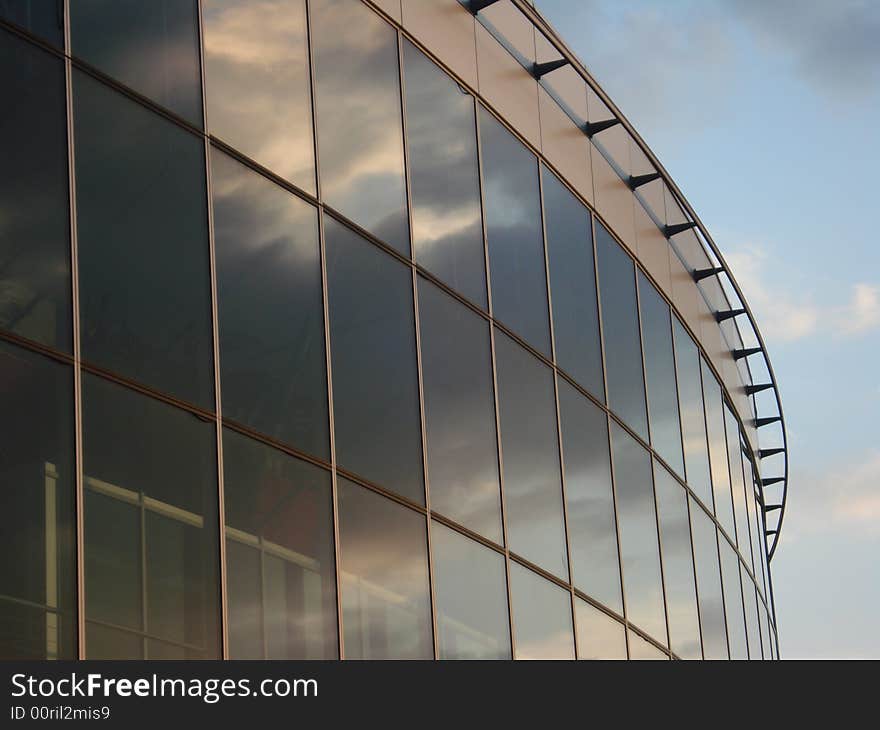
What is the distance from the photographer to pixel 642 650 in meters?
24.2

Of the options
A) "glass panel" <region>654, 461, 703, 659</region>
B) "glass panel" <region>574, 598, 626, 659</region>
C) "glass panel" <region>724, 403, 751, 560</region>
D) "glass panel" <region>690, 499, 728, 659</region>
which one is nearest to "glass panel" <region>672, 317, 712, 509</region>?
"glass panel" <region>690, 499, 728, 659</region>

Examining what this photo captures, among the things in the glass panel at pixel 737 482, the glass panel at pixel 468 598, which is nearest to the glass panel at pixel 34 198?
the glass panel at pixel 468 598

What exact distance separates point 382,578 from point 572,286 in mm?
8331

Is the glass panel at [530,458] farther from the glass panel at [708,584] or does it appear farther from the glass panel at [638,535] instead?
the glass panel at [708,584]

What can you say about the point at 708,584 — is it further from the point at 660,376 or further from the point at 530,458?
the point at 530,458

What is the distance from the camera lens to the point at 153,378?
47.3 ft

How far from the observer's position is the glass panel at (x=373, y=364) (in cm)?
1716

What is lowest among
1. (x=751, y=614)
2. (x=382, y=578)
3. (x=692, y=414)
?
(x=382, y=578)

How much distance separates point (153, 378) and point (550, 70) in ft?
39.4

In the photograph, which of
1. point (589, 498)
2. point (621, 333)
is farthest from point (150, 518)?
point (621, 333)

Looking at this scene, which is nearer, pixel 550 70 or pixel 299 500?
pixel 299 500

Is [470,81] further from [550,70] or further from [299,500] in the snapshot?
[299,500]


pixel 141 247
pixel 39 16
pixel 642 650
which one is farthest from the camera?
pixel 642 650
